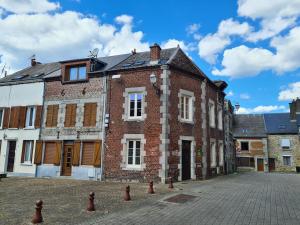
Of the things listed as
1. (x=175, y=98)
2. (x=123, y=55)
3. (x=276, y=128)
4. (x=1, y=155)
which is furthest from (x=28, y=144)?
(x=276, y=128)

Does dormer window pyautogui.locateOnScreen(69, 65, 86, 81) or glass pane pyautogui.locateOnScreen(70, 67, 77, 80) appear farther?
glass pane pyautogui.locateOnScreen(70, 67, 77, 80)

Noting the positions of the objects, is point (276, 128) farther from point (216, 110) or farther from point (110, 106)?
point (110, 106)

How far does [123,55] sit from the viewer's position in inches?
832

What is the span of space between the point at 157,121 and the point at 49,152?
8.16 metres

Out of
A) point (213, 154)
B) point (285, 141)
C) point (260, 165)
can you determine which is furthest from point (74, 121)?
point (285, 141)

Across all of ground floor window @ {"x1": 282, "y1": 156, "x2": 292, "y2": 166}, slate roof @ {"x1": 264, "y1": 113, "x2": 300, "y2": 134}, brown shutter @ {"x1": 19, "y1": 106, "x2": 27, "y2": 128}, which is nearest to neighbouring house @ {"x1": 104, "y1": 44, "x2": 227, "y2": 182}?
brown shutter @ {"x1": 19, "y1": 106, "x2": 27, "y2": 128}

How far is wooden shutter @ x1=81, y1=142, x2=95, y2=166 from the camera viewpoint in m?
17.2

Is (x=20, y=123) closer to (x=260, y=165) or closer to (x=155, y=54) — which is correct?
(x=155, y=54)

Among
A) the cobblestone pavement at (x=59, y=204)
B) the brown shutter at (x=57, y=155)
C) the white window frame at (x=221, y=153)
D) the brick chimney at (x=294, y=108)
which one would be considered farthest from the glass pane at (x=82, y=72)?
the brick chimney at (x=294, y=108)

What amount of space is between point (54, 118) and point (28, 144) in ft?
9.54

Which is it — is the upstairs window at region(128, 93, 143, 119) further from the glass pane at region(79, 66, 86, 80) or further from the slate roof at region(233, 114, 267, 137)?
the slate roof at region(233, 114, 267, 137)

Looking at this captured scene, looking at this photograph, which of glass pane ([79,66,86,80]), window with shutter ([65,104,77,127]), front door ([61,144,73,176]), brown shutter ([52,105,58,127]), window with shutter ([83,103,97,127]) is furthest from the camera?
brown shutter ([52,105,58,127])

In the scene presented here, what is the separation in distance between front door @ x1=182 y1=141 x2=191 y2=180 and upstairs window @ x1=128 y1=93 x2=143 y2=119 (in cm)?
335

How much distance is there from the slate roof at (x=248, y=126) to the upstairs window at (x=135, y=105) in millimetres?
25536
